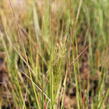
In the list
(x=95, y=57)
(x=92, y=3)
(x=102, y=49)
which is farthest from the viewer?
(x=92, y=3)

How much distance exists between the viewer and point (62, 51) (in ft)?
3.95

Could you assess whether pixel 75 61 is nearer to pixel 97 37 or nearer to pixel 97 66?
pixel 97 66

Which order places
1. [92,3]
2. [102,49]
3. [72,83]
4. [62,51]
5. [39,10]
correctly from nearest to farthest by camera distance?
1. [62,51]
2. [72,83]
3. [102,49]
4. [92,3]
5. [39,10]

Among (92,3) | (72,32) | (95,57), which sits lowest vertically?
(95,57)

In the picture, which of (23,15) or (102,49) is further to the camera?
(23,15)

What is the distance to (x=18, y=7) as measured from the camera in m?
2.48

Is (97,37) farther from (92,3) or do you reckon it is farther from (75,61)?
(75,61)

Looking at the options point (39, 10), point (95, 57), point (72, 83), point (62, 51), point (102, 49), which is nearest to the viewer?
point (62, 51)

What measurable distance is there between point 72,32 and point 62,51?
9 cm

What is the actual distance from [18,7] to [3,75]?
0.64m

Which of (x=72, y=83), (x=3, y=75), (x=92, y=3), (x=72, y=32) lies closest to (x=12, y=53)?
(x=3, y=75)

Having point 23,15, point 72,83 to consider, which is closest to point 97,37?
point 72,83

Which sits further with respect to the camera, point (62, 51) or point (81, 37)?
point (81, 37)

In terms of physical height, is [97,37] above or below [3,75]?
above
